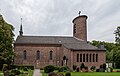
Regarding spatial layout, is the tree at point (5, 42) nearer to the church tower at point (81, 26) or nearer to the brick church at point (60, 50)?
Result: the brick church at point (60, 50)

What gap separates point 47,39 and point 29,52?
6577 millimetres

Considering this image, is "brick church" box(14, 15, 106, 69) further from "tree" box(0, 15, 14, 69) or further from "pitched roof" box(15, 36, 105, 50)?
"tree" box(0, 15, 14, 69)

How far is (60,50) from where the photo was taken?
56.2 meters

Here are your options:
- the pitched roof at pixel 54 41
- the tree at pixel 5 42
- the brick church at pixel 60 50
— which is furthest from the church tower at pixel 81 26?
the tree at pixel 5 42

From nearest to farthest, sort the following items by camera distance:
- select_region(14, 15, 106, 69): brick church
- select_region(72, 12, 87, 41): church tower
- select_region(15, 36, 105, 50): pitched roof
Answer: select_region(14, 15, 106, 69): brick church < select_region(15, 36, 105, 50): pitched roof < select_region(72, 12, 87, 41): church tower

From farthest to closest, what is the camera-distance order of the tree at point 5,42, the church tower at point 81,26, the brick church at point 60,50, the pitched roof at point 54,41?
the church tower at point 81,26, the pitched roof at point 54,41, the brick church at point 60,50, the tree at point 5,42

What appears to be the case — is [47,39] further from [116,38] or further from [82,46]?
[116,38]

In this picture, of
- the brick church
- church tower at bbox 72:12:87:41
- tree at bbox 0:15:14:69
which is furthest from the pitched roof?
tree at bbox 0:15:14:69

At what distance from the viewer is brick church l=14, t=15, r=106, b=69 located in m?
50.0

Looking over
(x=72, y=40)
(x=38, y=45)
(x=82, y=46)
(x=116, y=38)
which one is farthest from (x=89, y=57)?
(x=116, y=38)

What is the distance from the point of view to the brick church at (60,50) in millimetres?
49969

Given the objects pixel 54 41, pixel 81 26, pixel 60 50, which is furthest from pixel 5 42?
pixel 81 26

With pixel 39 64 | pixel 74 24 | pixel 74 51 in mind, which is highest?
pixel 74 24

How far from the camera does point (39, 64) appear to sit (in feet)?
181
